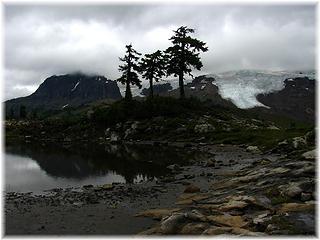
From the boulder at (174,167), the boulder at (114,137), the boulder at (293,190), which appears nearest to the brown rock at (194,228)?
the boulder at (293,190)

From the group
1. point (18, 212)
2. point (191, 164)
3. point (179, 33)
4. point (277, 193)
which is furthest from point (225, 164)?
point (179, 33)

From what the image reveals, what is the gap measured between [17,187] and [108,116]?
43.4 metres

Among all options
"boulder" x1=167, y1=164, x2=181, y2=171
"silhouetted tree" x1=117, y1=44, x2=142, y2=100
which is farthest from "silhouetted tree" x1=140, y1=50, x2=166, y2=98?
"boulder" x1=167, y1=164, x2=181, y2=171

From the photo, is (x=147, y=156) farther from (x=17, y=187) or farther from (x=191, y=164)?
(x=17, y=187)

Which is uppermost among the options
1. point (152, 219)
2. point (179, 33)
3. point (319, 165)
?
point (179, 33)

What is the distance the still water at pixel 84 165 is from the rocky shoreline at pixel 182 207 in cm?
421

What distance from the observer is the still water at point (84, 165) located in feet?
103

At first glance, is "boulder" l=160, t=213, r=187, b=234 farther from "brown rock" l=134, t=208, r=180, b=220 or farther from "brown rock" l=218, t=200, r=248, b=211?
"brown rock" l=134, t=208, r=180, b=220

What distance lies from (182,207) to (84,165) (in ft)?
73.2

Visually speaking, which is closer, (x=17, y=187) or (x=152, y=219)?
(x=152, y=219)

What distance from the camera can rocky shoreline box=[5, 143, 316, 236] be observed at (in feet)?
50.2

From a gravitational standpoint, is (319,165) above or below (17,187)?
above

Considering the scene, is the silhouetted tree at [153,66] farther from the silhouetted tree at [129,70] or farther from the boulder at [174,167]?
the boulder at [174,167]

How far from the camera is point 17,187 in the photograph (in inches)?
1128
